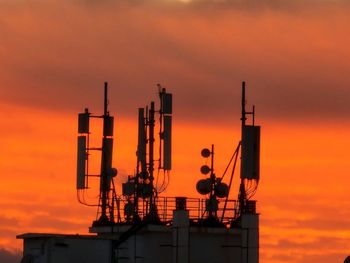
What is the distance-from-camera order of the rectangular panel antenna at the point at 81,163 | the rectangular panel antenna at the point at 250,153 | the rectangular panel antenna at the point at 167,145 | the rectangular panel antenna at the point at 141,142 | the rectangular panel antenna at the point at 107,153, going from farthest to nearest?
1. the rectangular panel antenna at the point at 107,153
2. the rectangular panel antenna at the point at 81,163
3. the rectangular panel antenna at the point at 141,142
4. the rectangular panel antenna at the point at 167,145
5. the rectangular panel antenna at the point at 250,153

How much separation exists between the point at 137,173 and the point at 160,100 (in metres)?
4.49

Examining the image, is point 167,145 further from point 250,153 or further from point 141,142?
point 250,153

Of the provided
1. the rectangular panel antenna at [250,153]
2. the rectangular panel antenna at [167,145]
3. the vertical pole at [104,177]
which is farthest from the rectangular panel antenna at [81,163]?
the rectangular panel antenna at [250,153]

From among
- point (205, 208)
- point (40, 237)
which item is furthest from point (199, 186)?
point (40, 237)

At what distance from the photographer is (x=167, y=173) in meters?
133

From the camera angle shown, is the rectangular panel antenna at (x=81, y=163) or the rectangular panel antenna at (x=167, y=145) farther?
the rectangular panel antenna at (x=81, y=163)

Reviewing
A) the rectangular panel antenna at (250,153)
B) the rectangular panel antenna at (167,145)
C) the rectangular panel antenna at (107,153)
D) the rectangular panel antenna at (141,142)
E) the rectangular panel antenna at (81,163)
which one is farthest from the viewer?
the rectangular panel antenna at (107,153)

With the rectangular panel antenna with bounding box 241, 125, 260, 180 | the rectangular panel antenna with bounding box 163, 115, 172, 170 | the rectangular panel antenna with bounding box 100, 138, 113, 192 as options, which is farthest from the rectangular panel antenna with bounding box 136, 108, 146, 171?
the rectangular panel antenna with bounding box 241, 125, 260, 180

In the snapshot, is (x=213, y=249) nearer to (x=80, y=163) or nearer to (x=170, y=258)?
(x=170, y=258)

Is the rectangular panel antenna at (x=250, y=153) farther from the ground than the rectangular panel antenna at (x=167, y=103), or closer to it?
closer to it

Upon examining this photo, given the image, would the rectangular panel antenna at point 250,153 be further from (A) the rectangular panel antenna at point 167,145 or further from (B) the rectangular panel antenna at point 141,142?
(B) the rectangular panel antenna at point 141,142

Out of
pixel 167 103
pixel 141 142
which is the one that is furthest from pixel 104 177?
pixel 167 103

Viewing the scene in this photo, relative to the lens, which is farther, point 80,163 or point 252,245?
point 80,163

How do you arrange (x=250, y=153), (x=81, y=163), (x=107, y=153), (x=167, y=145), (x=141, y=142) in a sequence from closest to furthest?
(x=250, y=153)
(x=167, y=145)
(x=141, y=142)
(x=81, y=163)
(x=107, y=153)
